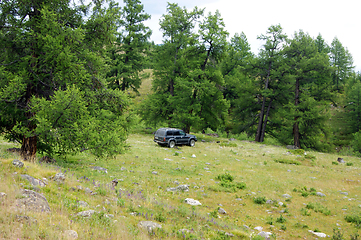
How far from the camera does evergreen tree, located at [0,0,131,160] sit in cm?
862

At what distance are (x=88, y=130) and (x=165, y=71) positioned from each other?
24.6 metres

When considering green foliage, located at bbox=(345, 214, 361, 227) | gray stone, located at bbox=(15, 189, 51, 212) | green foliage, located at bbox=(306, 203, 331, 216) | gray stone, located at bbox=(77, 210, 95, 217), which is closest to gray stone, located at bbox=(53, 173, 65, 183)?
gray stone, located at bbox=(15, 189, 51, 212)

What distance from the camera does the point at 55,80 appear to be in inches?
386

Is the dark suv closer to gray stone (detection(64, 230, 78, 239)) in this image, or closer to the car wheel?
the car wheel

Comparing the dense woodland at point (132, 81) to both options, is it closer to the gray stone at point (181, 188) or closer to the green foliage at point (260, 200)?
the gray stone at point (181, 188)

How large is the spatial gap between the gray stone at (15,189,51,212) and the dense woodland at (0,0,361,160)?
145 inches

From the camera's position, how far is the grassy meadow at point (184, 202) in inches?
179

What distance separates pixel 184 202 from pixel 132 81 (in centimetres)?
2803

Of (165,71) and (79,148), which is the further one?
(165,71)

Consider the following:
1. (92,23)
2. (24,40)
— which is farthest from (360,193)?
(24,40)

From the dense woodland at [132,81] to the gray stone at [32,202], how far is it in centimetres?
368

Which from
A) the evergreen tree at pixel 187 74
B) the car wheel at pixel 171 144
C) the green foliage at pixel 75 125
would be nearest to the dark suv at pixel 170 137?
the car wheel at pixel 171 144

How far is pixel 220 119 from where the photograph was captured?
1206 inches

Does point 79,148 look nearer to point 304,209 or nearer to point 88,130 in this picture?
point 88,130
